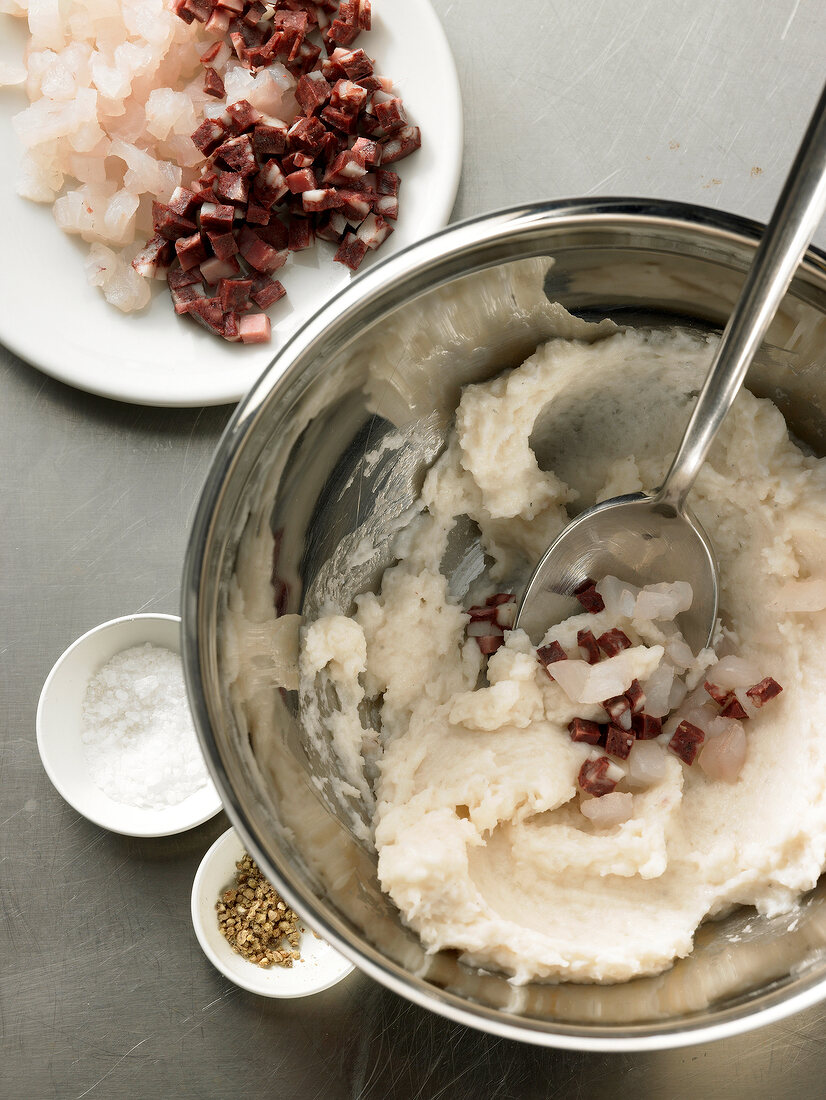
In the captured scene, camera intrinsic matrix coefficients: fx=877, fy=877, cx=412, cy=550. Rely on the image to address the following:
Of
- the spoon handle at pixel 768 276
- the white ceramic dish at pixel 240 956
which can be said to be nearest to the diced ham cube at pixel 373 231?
the spoon handle at pixel 768 276

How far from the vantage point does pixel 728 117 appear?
1967 mm

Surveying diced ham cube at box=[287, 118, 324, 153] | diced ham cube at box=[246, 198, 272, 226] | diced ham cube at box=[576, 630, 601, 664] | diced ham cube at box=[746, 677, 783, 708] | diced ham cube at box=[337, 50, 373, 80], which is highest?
diced ham cube at box=[337, 50, 373, 80]

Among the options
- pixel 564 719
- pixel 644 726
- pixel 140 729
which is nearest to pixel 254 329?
pixel 140 729

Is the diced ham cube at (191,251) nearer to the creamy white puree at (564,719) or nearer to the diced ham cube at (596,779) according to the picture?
the creamy white puree at (564,719)

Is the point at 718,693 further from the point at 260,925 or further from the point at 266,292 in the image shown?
the point at 266,292

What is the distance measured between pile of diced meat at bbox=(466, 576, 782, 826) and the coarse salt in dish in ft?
2.21

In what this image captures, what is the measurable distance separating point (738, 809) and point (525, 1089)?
0.78m

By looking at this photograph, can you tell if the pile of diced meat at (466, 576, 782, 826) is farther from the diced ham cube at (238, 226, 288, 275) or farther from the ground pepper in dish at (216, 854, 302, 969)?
the diced ham cube at (238, 226, 288, 275)

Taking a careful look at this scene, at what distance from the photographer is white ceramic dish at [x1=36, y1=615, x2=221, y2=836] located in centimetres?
183

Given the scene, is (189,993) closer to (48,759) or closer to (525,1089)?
(48,759)

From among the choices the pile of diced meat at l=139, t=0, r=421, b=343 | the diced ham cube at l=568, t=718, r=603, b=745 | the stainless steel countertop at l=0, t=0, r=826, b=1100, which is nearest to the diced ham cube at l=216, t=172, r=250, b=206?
the pile of diced meat at l=139, t=0, r=421, b=343

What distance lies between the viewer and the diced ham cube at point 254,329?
189 centimetres

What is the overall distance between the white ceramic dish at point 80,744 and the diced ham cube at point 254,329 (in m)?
0.62

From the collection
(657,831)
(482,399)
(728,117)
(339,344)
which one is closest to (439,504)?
(482,399)
